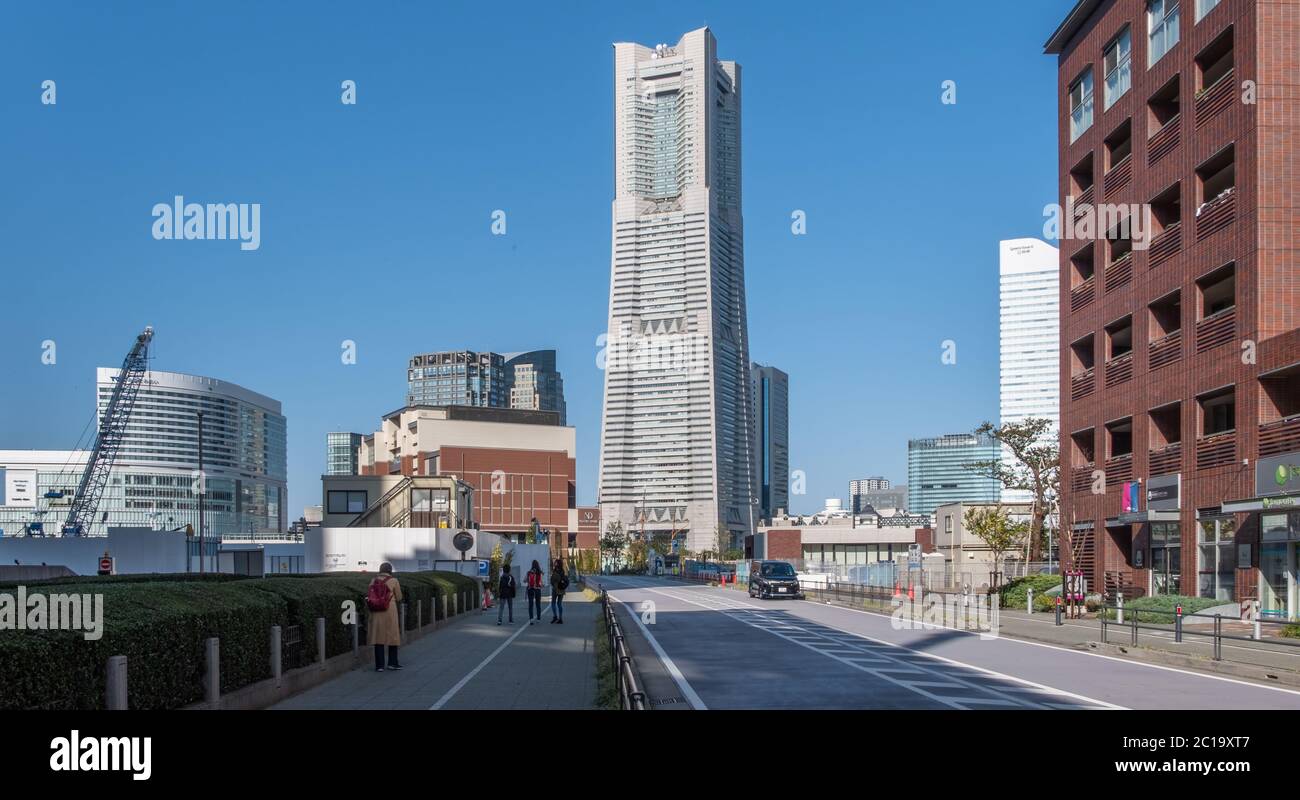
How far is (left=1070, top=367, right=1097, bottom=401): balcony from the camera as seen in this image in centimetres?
4875

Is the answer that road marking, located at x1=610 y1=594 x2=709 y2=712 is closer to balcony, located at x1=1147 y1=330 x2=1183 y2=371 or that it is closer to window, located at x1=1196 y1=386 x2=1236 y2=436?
window, located at x1=1196 y1=386 x2=1236 y2=436

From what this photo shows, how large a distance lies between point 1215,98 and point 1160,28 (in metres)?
6.05


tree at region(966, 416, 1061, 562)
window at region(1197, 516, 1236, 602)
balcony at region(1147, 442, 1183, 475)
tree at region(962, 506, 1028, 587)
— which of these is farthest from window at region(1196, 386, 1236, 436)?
tree at region(966, 416, 1061, 562)

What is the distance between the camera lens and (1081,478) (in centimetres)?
5003

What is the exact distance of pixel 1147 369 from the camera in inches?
1679

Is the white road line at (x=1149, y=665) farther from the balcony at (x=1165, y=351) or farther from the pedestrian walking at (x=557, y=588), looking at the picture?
the balcony at (x=1165, y=351)

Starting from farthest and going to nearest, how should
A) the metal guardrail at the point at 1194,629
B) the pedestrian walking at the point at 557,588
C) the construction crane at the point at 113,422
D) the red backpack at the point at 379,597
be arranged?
the construction crane at the point at 113,422
the pedestrian walking at the point at 557,588
the metal guardrail at the point at 1194,629
the red backpack at the point at 379,597

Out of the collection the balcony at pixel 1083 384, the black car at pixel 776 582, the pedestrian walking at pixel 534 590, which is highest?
the balcony at pixel 1083 384

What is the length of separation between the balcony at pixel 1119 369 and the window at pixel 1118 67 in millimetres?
10071

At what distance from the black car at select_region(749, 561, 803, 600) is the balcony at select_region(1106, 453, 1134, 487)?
624 inches

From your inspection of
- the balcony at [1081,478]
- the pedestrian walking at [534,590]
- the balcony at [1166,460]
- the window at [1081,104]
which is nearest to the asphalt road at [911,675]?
the pedestrian walking at [534,590]

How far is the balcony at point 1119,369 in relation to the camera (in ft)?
147

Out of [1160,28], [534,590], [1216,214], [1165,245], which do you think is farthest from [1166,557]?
[534,590]
